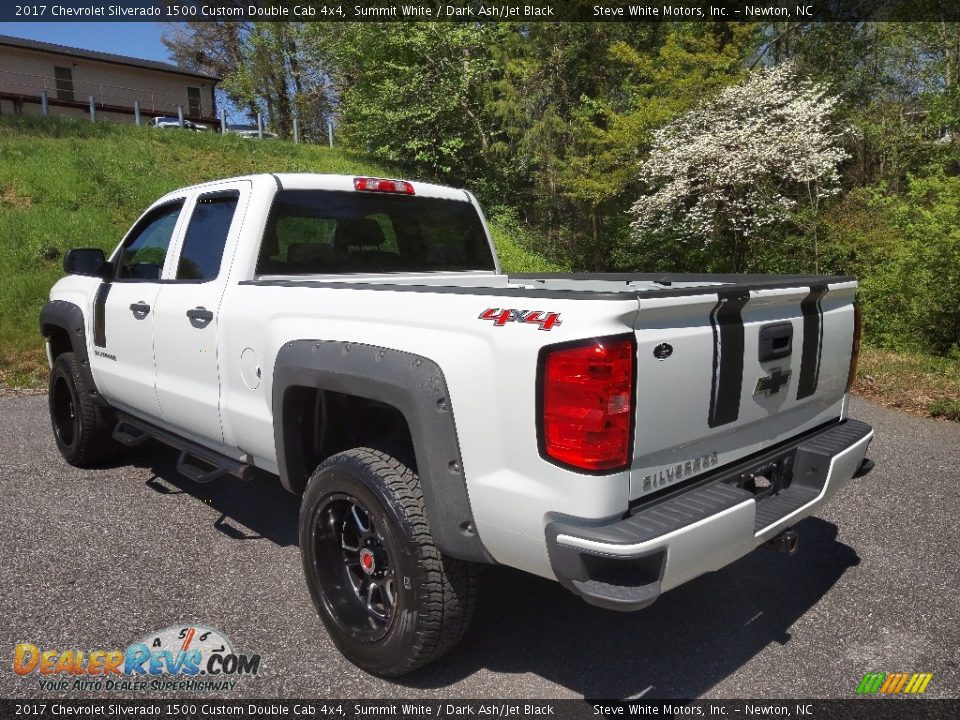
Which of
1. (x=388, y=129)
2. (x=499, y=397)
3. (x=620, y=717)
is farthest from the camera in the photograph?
(x=388, y=129)

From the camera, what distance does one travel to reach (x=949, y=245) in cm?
884

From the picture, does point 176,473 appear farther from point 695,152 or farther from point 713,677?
point 695,152

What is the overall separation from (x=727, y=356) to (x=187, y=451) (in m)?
2.91

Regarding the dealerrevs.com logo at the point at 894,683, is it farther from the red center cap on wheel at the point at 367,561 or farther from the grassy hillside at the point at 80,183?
the grassy hillside at the point at 80,183

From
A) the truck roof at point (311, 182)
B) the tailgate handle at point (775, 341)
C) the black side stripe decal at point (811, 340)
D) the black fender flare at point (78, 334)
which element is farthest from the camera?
the black fender flare at point (78, 334)

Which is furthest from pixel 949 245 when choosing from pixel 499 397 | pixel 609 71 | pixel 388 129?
pixel 388 129

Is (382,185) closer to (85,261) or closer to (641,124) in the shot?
(85,261)

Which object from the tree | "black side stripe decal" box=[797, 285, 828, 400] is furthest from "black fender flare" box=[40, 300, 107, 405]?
the tree

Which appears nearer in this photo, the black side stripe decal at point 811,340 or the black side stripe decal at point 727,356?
the black side stripe decal at point 727,356

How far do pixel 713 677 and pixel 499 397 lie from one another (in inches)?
58.3

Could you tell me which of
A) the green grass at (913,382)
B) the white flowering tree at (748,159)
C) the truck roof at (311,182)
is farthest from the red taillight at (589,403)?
the white flowering tree at (748,159)

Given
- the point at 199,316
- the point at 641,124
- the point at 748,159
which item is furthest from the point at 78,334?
the point at 641,124

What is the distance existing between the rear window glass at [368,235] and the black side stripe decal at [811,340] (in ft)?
7.12

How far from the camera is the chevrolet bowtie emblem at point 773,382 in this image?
2.63 meters
